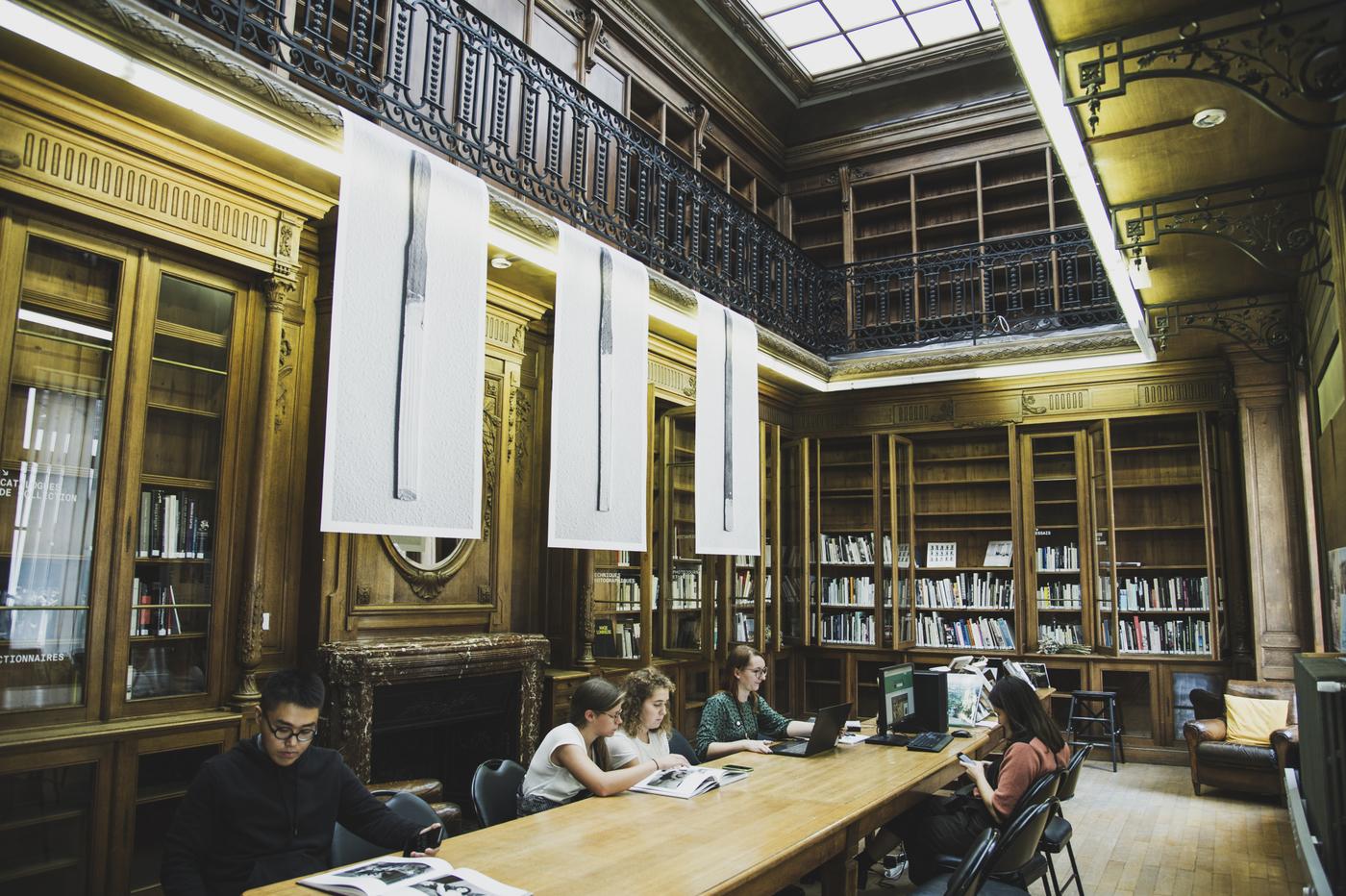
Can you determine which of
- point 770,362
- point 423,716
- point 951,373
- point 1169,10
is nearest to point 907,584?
point 951,373

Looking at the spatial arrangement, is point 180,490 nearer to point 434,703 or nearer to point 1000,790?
point 434,703

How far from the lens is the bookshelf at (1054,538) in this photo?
8180mm

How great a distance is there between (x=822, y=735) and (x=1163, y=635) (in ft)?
16.6

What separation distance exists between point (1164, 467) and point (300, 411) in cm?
725

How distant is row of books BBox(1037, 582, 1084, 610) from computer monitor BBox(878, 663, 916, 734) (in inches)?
155

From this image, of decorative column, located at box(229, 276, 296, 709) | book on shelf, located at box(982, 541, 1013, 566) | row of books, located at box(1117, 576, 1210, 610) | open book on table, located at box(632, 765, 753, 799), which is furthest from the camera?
book on shelf, located at box(982, 541, 1013, 566)

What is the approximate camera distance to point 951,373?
8188 millimetres

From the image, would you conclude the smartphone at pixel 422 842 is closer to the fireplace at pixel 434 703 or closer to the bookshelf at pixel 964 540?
the fireplace at pixel 434 703

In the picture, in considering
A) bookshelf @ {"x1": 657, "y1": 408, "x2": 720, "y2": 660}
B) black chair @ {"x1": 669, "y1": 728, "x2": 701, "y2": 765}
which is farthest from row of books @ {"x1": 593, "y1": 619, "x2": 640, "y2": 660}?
black chair @ {"x1": 669, "y1": 728, "x2": 701, "y2": 765}

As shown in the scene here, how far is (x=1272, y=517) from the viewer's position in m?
7.07

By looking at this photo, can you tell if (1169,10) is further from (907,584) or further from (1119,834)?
(907,584)

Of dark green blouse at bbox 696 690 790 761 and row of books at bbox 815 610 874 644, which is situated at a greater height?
row of books at bbox 815 610 874 644

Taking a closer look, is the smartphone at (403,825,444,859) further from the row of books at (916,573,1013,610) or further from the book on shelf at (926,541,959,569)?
the book on shelf at (926,541,959,569)

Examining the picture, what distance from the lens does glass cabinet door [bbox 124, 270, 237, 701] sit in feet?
13.4
